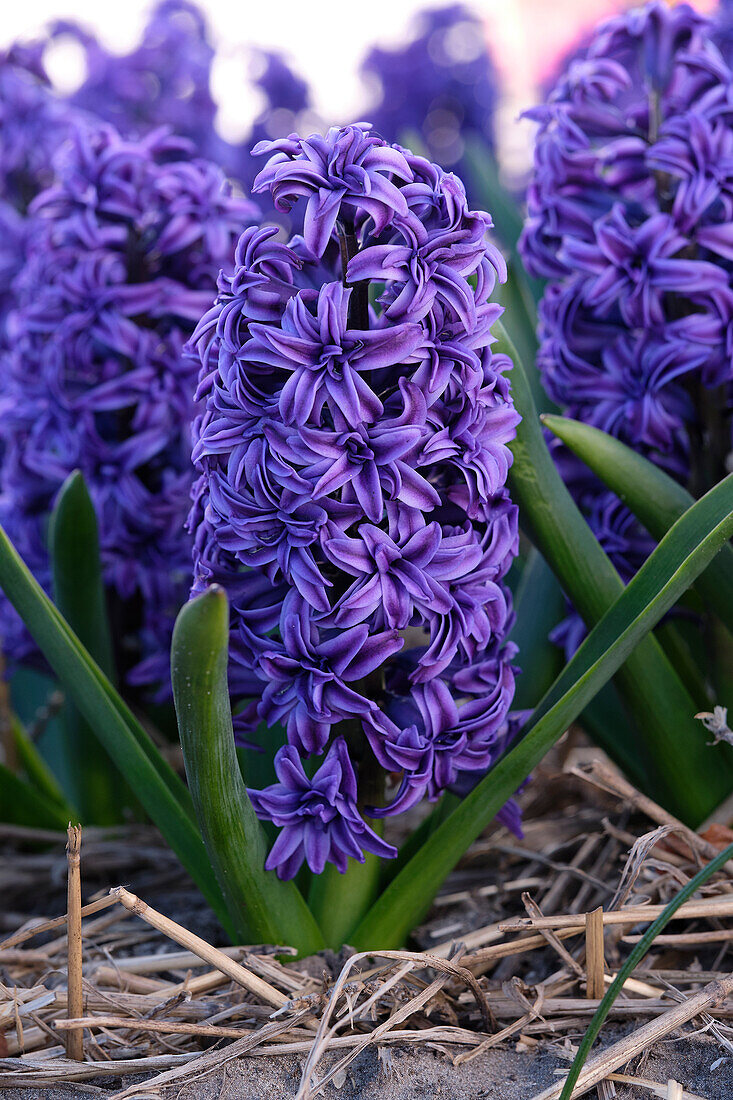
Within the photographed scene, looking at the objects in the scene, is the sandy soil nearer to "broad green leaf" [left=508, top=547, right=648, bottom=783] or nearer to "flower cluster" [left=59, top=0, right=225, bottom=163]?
"broad green leaf" [left=508, top=547, right=648, bottom=783]

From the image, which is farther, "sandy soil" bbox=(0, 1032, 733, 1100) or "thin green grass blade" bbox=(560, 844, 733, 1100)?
"sandy soil" bbox=(0, 1032, 733, 1100)

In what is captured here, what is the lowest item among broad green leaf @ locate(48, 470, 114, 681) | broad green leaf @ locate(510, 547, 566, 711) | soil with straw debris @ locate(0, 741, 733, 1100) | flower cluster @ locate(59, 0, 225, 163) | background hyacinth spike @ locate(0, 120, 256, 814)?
soil with straw debris @ locate(0, 741, 733, 1100)

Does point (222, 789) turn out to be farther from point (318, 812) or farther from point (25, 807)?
point (25, 807)

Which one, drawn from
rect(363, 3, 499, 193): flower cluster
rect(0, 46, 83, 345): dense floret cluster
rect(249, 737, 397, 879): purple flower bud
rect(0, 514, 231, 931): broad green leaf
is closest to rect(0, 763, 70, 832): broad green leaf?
rect(0, 514, 231, 931): broad green leaf

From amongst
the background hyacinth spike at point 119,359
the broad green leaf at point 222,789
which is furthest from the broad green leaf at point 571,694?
the background hyacinth spike at point 119,359

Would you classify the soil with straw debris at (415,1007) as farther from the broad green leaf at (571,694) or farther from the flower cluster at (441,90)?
the flower cluster at (441,90)

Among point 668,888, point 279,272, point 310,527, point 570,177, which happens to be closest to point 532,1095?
point 668,888
